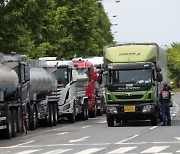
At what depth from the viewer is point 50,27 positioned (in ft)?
142

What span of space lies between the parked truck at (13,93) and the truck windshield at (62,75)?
641cm

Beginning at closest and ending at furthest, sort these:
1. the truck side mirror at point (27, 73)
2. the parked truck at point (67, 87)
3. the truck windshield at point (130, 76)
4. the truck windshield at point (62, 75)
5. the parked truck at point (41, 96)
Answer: the truck side mirror at point (27, 73) < the truck windshield at point (130, 76) < the parked truck at point (41, 96) < the parked truck at point (67, 87) < the truck windshield at point (62, 75)

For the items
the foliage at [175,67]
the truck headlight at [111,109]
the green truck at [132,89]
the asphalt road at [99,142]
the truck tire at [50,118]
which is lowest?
the asphalt road at [99,142]

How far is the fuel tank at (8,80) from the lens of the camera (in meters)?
27.3

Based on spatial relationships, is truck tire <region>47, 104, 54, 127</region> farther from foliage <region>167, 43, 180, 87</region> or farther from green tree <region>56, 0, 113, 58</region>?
foliage <region>167, 43, 180, 87</region>

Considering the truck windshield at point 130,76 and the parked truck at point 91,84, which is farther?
the parked truck at point 91,84

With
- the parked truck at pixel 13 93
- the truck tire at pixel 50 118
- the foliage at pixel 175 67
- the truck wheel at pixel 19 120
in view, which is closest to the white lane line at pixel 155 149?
the parked truck at pixel 13 93

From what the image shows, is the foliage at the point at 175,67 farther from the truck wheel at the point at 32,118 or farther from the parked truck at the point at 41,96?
the truck wheel at the point at 32,118

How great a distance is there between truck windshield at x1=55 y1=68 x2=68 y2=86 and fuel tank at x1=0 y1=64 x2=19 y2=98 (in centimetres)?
888

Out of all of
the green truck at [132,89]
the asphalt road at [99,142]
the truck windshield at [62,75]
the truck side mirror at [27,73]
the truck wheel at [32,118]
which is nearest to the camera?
the asphalt road at [99,142]

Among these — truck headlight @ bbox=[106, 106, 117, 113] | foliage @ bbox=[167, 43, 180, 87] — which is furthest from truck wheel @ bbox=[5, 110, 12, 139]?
foliage @ bbox=[167, 43, 180, 87]

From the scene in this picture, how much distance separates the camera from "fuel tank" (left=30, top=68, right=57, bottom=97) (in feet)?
110

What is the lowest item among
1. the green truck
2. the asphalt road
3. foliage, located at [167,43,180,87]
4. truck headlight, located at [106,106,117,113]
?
the asphalt road

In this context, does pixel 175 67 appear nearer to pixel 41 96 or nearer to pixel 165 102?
pixel 41 96
